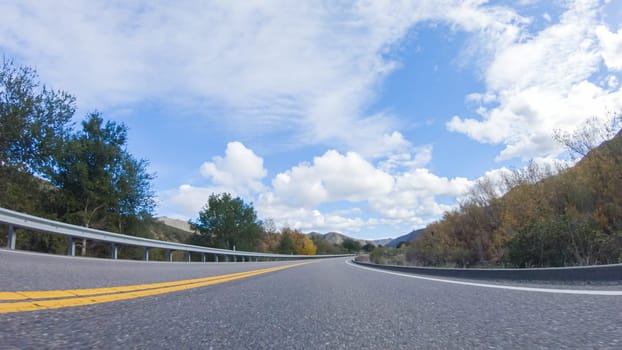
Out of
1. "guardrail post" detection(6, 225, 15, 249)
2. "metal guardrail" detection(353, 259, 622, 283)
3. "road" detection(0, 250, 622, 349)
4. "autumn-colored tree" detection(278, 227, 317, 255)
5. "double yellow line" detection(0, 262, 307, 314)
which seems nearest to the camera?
"road" detection(0, 250, 622, 349)

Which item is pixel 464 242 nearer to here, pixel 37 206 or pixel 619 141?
pixel 619 141

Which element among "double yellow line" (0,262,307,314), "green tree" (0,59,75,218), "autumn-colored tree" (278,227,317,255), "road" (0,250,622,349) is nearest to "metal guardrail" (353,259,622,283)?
"road" (0,250,622,349)

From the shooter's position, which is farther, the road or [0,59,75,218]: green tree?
[0,59,75,218]: green tree

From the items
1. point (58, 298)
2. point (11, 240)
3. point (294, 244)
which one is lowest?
point (294, 244)

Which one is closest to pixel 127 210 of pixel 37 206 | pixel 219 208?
pixel 37 206

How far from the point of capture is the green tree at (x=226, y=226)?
69.0 meters

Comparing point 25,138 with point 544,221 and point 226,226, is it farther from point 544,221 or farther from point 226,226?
point 226,226

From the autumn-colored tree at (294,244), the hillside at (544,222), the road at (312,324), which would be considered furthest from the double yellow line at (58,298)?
the autumn-colored tree at (294,244)

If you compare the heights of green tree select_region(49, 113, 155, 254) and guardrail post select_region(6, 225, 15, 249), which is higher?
green tree select_region(49, 113, 155, 254)

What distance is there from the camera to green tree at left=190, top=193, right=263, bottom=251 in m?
69.0

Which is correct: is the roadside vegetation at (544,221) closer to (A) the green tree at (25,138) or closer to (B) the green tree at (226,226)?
(A) the green tree at (25,138)

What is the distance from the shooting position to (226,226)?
228ft

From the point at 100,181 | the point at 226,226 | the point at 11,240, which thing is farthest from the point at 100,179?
the point at 226,226

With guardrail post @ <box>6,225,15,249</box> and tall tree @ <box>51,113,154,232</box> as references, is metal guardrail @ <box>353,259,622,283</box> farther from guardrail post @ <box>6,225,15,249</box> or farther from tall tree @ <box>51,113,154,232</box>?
tall tree @ <box>51,113,154,232</box>
